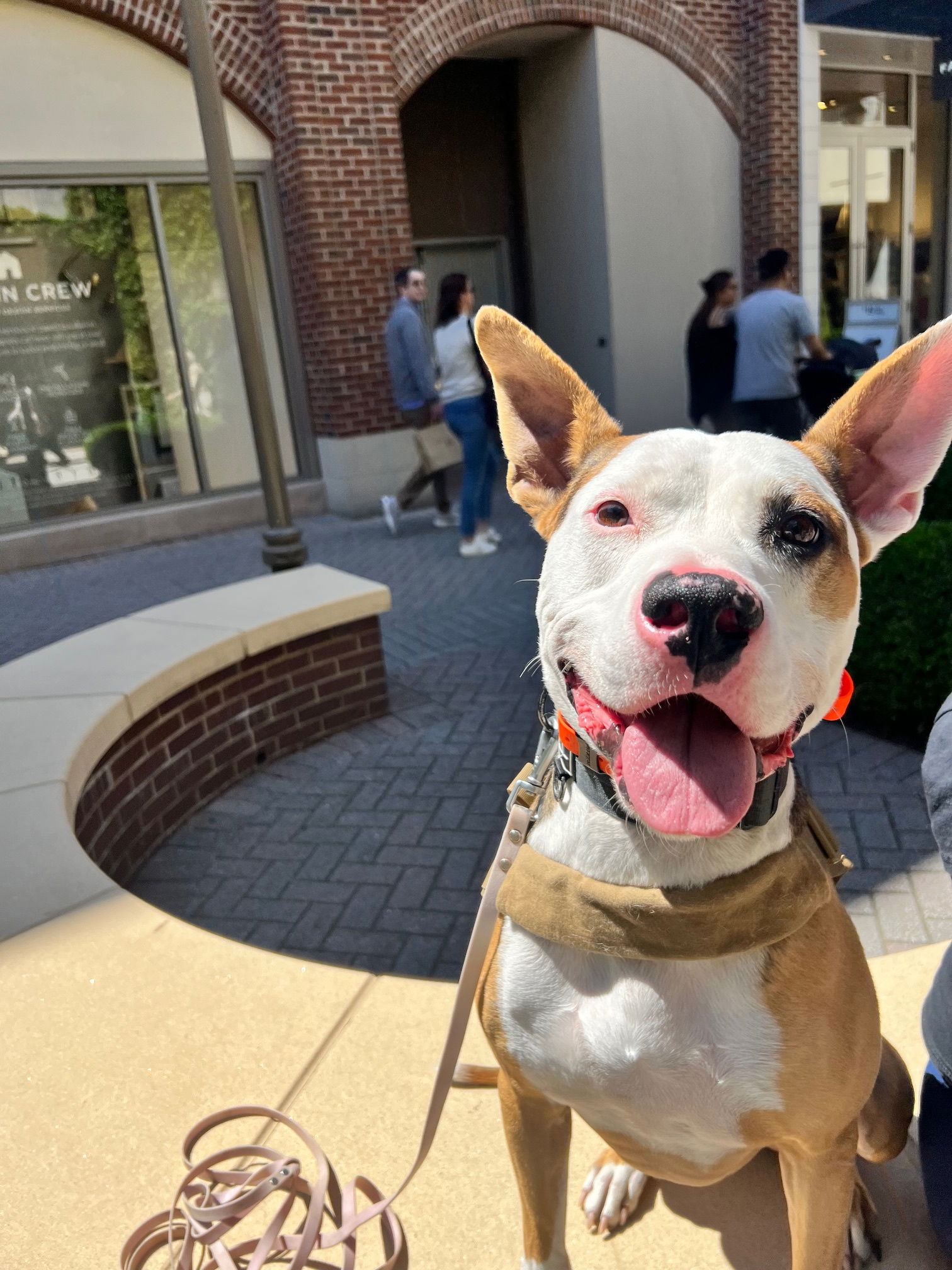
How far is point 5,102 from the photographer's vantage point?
7.75m

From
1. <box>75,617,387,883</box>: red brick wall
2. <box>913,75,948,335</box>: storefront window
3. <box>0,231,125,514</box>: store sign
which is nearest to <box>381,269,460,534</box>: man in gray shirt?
<box>0,231,125,514</box>: store sign

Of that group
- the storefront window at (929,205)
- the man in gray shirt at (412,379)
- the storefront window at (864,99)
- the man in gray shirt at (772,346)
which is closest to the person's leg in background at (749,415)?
the man in gray shirt at (772,346)

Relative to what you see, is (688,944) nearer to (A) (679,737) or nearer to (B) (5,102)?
(A) (679,737)

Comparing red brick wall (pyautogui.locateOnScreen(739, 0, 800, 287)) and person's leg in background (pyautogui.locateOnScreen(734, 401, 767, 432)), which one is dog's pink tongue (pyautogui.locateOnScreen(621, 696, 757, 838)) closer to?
person's leg in background (pyautogui.locateOnScreen(734, 401, 767, 432))

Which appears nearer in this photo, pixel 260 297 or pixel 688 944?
pixel 688 944

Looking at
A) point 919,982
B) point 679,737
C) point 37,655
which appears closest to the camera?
point 679,737

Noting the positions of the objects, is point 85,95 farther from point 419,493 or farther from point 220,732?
point 220,732

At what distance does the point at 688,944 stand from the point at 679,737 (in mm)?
293

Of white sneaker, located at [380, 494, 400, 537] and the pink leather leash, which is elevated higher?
the pink leather leash

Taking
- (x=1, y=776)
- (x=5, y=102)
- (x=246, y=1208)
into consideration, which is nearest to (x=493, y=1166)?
(x=246, y=1208)

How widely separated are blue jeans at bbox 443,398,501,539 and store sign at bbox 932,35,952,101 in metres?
3.73

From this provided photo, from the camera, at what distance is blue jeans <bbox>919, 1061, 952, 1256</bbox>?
162 cm

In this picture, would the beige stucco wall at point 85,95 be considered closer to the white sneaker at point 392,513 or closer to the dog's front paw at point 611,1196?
the white sneaker at point 392,513

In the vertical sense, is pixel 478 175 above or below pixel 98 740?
above
